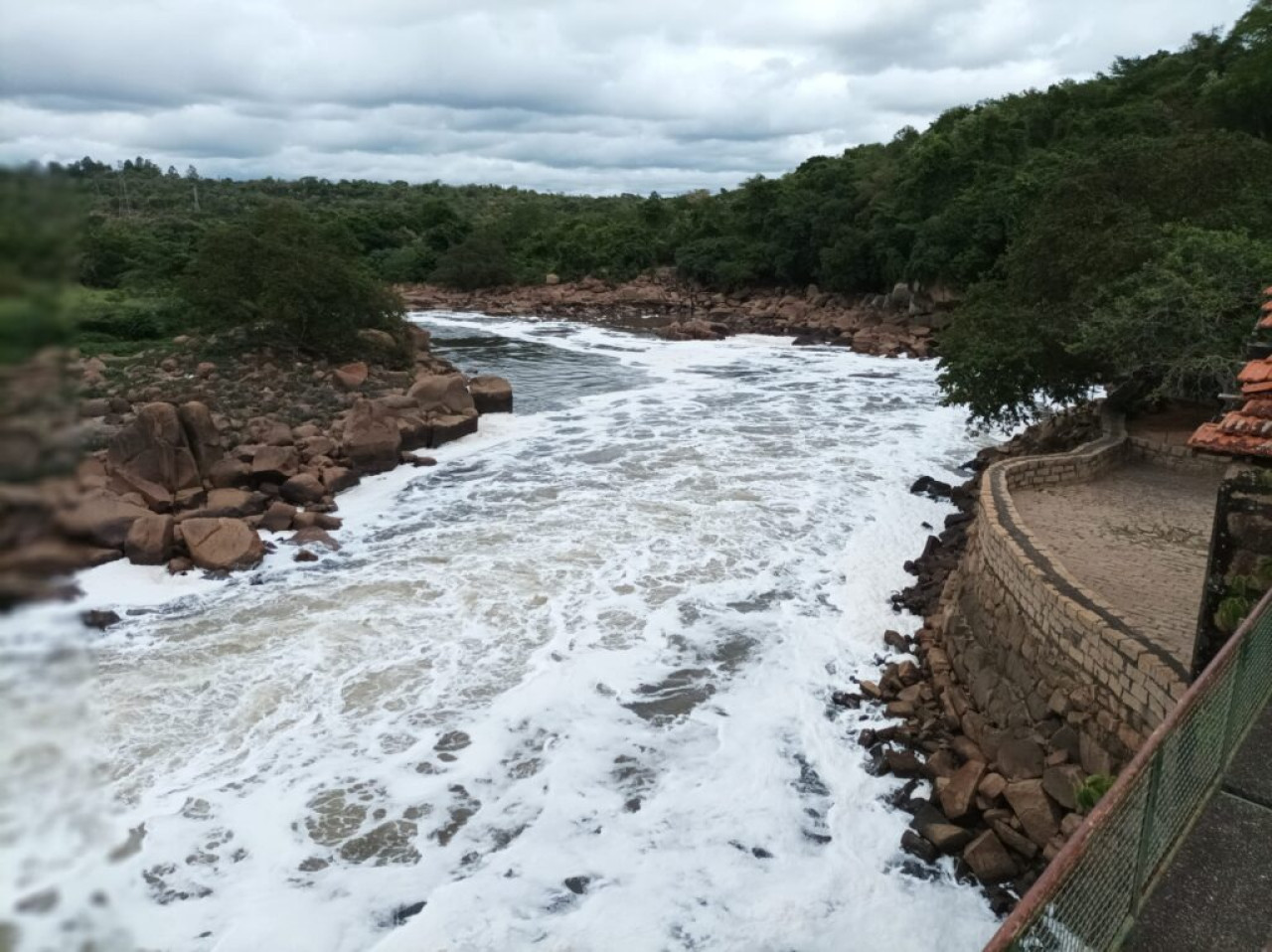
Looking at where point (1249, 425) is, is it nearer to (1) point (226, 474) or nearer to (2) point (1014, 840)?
(2) point (1014, 840)

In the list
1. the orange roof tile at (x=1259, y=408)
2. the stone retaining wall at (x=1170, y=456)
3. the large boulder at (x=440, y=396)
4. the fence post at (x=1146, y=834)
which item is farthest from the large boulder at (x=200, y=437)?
the stone retaining wall at (x=1170, y=456)

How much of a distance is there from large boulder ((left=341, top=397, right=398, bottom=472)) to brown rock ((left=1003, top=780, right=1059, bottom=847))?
1348cm

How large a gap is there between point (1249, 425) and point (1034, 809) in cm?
328

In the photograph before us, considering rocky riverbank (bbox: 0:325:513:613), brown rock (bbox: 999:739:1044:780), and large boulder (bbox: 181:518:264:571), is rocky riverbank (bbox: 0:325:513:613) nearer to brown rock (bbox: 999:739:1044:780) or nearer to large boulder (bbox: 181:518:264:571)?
large boulder (bbox: 181:518:264:571)

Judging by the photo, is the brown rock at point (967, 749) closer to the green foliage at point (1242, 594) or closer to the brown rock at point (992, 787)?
the brown rock at point (992, 787)

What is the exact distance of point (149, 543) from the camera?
40.4 feet

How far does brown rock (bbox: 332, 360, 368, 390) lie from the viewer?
22.6 meters

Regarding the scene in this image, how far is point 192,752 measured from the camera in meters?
8.06

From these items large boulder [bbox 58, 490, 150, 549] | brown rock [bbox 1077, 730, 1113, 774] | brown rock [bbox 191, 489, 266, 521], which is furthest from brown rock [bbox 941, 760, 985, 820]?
brown rock [bbox 191, 489, 266, 521]

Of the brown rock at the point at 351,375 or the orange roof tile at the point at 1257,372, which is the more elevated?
the orange roof tile at the point at 1257,372

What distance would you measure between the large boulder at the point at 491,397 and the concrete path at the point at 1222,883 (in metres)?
19.7

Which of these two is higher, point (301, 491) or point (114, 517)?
point (114, 517)

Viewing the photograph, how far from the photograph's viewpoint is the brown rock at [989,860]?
6.52 metres

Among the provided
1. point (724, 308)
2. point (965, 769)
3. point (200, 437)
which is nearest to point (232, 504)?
point (200, 437)
